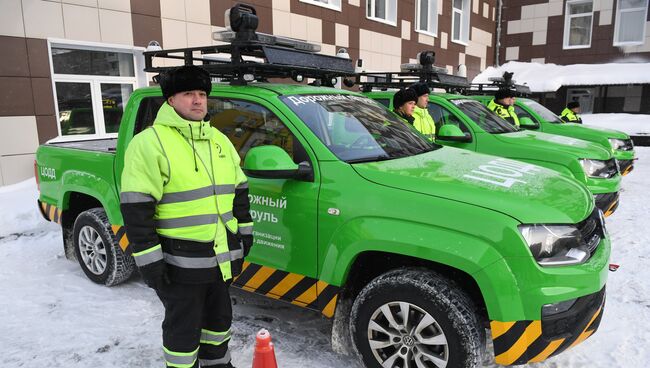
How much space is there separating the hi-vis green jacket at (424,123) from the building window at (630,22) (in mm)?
18577

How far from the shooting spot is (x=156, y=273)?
2232 millimetres

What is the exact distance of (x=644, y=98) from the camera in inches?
727

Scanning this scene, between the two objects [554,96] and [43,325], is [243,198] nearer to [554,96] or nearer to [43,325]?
[43,325]

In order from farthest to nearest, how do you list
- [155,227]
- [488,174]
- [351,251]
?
[488,174] < [351,251] < [155,227]

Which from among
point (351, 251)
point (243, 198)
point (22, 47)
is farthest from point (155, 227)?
point (22, 47)

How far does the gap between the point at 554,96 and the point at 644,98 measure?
10.6ft

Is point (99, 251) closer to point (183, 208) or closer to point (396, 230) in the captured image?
point (183, 208)

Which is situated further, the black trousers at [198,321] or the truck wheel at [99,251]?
the truck wheel at [99,251]

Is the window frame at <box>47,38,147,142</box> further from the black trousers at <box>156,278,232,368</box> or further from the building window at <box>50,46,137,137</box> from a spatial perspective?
the black trousers at <box>156,278,232,368</box>

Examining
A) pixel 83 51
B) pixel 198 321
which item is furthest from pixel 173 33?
pixel 198 321

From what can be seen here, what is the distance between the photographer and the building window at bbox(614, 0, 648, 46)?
19.3 m

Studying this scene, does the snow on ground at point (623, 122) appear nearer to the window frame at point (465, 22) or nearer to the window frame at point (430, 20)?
the window frame at point (465, 22)

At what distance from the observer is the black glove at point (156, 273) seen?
7.25 feet

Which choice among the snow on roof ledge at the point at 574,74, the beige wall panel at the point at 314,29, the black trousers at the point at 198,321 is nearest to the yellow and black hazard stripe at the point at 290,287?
the black trousers at the point at 198,321
